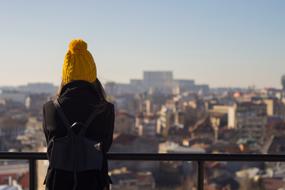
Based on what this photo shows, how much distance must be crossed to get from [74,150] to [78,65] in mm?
405

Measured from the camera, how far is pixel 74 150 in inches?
89.4

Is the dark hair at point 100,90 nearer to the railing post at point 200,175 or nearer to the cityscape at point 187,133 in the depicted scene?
the railing post at point 200,175

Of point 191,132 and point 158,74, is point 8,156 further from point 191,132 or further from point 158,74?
point 158,74

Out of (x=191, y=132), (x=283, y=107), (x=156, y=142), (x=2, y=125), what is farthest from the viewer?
Answer: (x=283, y=107)

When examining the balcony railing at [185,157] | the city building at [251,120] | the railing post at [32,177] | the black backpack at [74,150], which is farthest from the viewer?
the city building at [251,120]

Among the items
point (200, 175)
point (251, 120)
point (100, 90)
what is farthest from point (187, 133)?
point (100, 90)

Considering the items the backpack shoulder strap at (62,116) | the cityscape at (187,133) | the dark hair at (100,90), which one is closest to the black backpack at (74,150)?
the backpack shoulder strap at (62,116)

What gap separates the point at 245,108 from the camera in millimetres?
81875

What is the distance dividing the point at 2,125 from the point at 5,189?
7976cm

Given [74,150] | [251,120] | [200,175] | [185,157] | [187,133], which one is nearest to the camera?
[74,150]

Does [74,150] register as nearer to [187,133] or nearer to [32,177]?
[32,177]

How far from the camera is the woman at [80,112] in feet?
7.54

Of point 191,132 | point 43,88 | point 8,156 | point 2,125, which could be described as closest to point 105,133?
point 8,156

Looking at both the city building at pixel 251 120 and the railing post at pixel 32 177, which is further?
the city building at pixel 251 120
